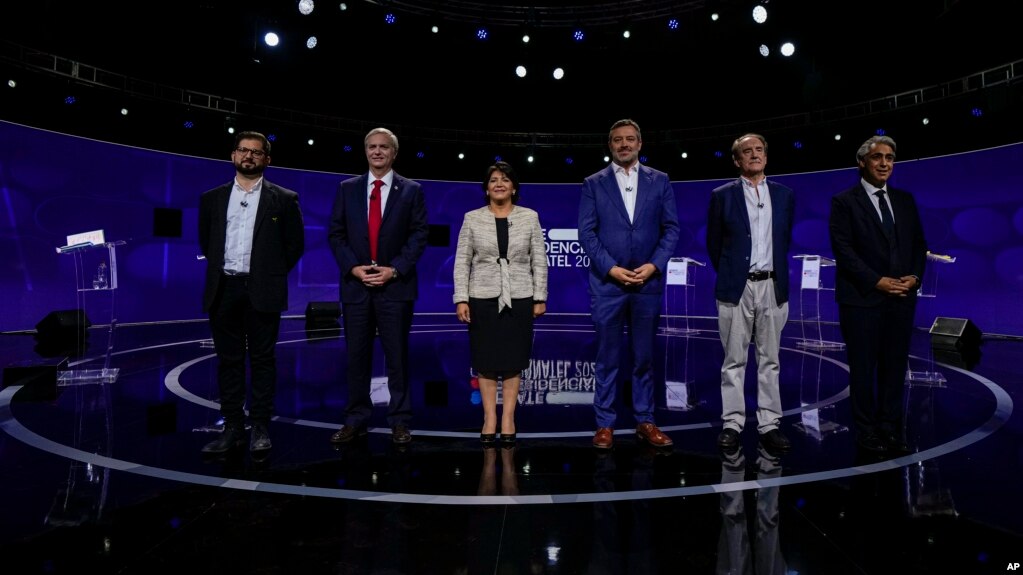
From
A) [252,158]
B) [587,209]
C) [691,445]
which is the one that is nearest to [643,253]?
[587,209]

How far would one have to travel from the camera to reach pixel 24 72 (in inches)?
301

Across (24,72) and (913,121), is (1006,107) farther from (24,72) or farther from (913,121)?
(24,72)

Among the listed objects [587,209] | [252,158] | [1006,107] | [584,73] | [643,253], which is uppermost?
[584,73]

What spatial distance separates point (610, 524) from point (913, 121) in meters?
9.77

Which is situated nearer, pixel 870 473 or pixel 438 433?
pixel 870 473

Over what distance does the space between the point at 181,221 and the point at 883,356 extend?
10.9 metres

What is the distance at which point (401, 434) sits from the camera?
10.1 ft

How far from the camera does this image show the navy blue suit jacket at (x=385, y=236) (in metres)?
3.13

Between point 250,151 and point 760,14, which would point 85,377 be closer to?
point 250,151

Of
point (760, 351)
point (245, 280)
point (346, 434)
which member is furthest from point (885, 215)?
point (245, 280)

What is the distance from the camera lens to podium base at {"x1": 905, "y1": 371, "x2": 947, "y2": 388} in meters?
4.74

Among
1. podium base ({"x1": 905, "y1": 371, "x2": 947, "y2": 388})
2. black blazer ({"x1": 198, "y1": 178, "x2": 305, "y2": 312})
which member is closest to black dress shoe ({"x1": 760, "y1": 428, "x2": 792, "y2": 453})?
podium base ({"x1": 905, "y1": 371, "x2": 947, "y2": 388})

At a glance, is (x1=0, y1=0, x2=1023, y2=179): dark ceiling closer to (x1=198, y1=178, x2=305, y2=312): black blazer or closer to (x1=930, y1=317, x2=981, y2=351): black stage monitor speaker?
(x1=930, y1=317, x2=981, y2=351): black stage monitor speaker

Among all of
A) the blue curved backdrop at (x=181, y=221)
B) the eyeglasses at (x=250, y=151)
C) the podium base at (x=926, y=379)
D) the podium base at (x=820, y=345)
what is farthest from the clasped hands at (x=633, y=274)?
the blue curved backdrop at (x=181, y=221)
